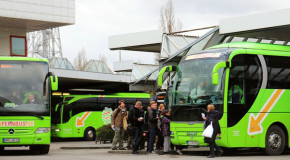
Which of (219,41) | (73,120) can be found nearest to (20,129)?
(219,41)

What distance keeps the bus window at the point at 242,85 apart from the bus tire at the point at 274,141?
1.17m

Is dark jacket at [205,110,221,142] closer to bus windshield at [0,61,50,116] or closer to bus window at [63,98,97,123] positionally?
bus windshield at [0,61,50,116]

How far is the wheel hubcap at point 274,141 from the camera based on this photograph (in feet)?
63.9

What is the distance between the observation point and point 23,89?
822 inches

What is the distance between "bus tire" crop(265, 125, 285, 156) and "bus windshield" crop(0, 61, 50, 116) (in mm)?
7129

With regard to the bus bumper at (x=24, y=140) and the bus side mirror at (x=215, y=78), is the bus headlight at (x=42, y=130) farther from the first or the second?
the bus side mirror at (x=215, y=78)

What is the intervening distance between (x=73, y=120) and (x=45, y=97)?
16654mm

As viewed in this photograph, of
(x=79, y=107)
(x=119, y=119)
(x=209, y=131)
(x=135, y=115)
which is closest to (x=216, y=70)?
(x=209, y=131)

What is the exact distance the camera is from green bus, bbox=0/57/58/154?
20531 millimetres

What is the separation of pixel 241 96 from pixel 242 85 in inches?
13.0

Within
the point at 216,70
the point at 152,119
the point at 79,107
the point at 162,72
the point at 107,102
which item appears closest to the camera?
the point at 216,70

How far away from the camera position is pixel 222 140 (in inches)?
734

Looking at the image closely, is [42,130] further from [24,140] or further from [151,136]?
[151,136]

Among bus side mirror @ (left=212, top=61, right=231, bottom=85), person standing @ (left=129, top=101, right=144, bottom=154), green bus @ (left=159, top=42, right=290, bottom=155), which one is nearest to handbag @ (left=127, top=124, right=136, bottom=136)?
person standing @ (left=129, top=101, right=144, bottom=154)
